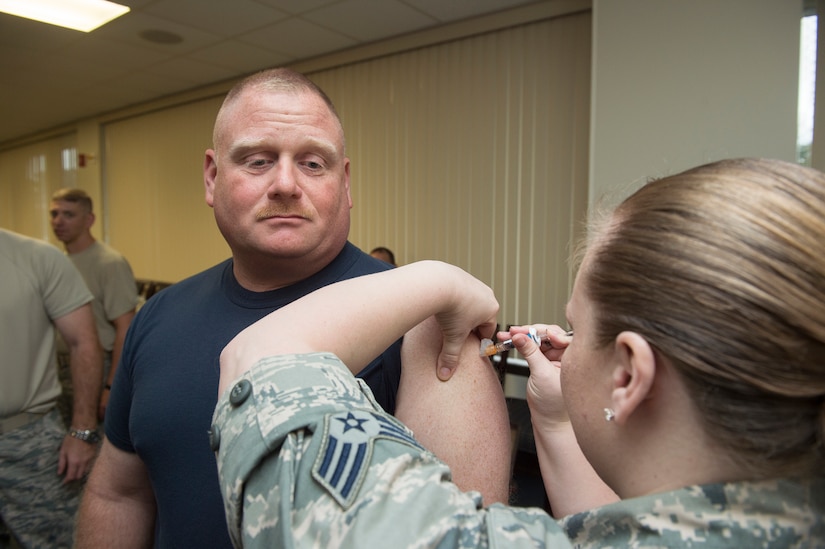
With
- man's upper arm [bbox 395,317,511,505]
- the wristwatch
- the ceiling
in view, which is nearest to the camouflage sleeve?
man's upper arm [bbox 395,317,511,505]

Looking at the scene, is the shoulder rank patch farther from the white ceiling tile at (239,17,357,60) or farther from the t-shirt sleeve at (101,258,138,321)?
the white ceiling tile at (239,17,357,60)

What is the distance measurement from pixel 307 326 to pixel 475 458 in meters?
0.42

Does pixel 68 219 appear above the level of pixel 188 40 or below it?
below

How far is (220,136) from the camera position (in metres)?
1.00

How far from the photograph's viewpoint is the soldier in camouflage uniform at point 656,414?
430 mm

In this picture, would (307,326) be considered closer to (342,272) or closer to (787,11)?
(342,272)

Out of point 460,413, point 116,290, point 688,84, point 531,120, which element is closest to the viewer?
point 460,413

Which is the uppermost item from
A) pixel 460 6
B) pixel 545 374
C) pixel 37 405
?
pixel 460 6

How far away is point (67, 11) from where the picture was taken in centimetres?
336

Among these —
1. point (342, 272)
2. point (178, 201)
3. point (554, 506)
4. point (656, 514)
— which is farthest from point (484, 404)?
point (178, 201)

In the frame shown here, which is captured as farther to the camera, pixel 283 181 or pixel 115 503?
pixel 115 503

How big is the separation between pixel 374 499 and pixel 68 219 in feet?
11.8

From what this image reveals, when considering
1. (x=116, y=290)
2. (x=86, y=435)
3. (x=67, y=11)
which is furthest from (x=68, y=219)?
(x=86, y=435)

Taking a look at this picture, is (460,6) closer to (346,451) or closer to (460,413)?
(460,413)
